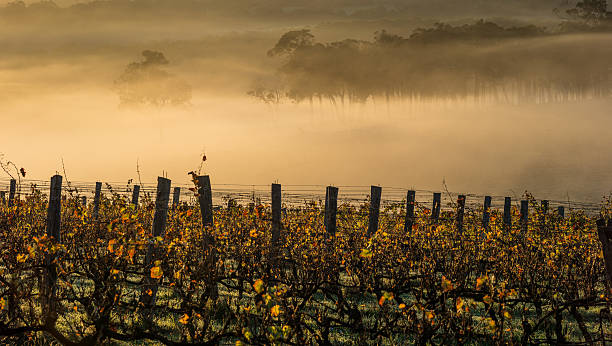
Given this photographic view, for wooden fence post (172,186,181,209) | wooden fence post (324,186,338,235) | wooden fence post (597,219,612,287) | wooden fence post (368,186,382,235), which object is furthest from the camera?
wooden fence post (172,186,181,209)

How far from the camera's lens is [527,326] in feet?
17.7

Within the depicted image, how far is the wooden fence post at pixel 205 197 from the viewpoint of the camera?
862 centimetres

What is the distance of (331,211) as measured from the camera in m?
11.3

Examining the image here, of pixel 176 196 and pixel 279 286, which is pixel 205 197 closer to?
pixel 279 286

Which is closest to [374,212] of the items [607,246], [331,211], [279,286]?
[331,211]

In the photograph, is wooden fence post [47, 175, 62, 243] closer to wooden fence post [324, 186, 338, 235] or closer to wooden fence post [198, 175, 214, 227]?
wooden fence post [198, 175, 214, 227]

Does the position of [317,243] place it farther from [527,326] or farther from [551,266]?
[527,326]

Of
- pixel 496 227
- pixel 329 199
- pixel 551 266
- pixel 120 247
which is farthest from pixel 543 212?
pixel 120 247

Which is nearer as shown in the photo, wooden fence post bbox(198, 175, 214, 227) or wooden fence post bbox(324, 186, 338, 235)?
wooden fence post bbox(198, 175, 214, 227)

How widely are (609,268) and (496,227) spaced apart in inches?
338

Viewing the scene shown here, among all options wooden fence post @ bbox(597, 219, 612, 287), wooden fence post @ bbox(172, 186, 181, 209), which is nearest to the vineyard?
wooden fence post @ bbox(597, 219, 612, 287)

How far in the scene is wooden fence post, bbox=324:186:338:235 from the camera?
11.2 metres

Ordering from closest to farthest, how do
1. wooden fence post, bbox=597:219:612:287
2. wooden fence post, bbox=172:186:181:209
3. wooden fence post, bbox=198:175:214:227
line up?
wooden fence post, bbox=597:219:612:287
wooden fence post, bbox=198:175:214:227
wooden fence post, bbox=172:186:181:209

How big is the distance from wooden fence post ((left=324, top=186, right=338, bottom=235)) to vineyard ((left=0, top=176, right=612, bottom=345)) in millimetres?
27
